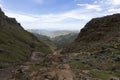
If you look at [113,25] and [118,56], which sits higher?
[113,25]

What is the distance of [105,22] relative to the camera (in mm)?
125062

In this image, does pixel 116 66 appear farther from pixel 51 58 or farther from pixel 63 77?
pixel 63 77

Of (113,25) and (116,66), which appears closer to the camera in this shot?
(116,66)

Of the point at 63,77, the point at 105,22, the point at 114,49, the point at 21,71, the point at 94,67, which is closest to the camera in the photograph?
the point at 63,77

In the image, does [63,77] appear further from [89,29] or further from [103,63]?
[89,29]

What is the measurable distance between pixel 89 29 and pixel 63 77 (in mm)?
98685

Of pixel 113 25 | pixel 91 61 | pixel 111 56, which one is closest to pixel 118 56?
pixel 111 56

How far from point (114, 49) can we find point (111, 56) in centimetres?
616

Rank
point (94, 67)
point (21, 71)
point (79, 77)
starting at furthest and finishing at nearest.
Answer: point (94, 67), point (21, 71), point (79, 77)

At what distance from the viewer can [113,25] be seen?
114125mm

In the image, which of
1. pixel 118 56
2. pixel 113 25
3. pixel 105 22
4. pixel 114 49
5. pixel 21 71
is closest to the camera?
pixel 21 71

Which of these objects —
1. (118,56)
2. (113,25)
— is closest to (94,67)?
(118,56)

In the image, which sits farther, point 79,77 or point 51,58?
A: point 51,58

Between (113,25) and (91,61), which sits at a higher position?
(113,25)
